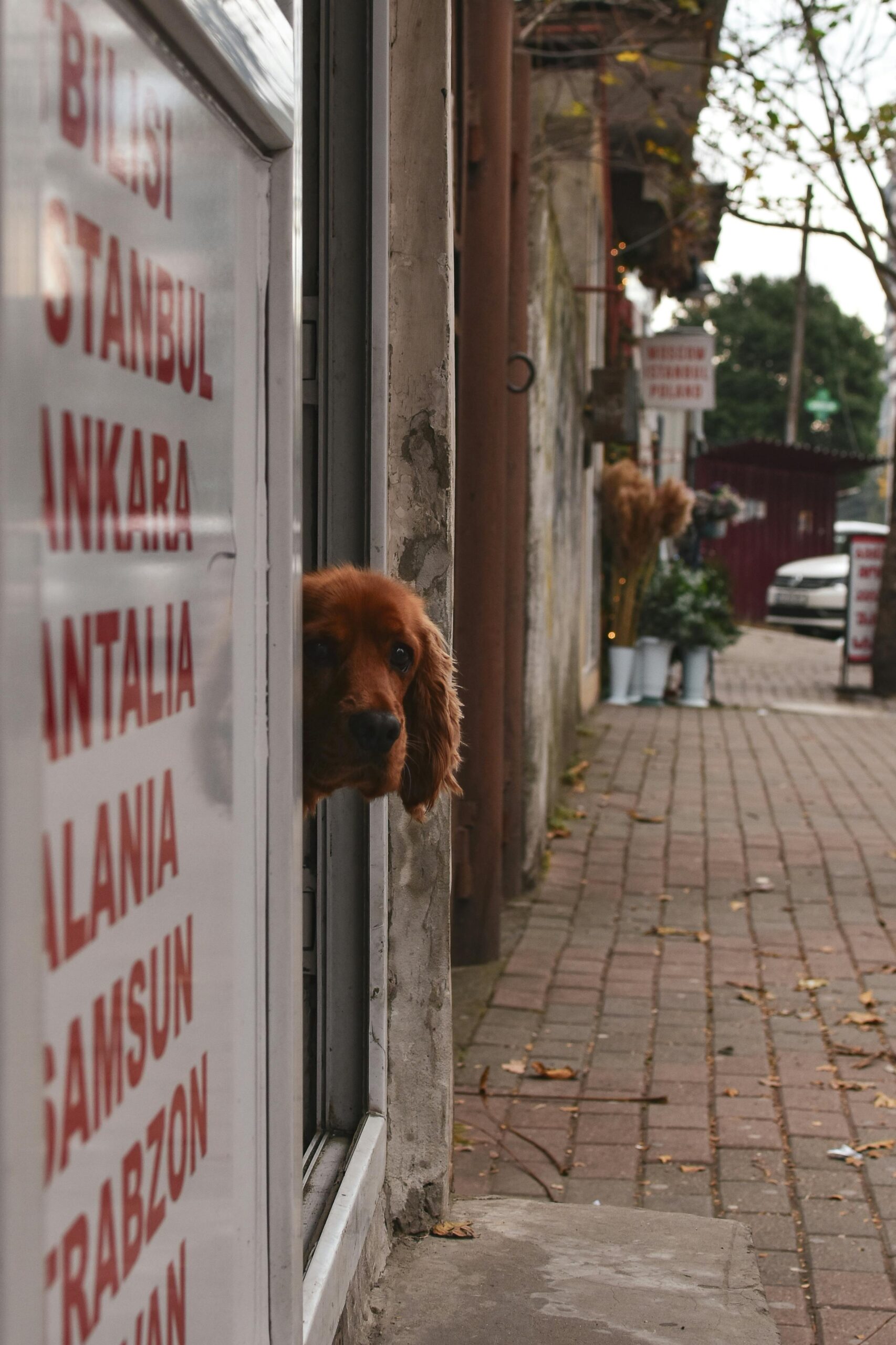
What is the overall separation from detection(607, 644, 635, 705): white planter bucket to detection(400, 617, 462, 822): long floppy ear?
10691mm

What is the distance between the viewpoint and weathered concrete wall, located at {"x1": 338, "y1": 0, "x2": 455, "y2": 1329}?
2715 mm

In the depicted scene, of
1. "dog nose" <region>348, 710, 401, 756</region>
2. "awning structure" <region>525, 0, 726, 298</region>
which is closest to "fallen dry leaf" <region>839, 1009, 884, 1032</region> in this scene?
"dog nose" <region>348, 710, 401, 756</region>

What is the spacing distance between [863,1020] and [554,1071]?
1.21 meters

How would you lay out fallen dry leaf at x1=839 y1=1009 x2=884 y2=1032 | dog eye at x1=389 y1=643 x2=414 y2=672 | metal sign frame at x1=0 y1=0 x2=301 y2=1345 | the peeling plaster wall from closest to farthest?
metal sign frame at x1=0 y1=0 x2=301 y2=1345
dog eye at x1=389 y1=643 x2=414 y2=672
fallen dry leaf at x1=839 y1=1009 x2=884 y2=1032
the peeling plaster wall

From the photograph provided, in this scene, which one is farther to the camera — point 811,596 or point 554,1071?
point 811,596

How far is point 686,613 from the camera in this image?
498 inches

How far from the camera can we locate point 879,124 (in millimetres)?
10484

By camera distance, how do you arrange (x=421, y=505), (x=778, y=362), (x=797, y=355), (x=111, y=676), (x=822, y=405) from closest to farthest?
(x=111, y=676), (x=421, y=505), (x=797, y=355), (x=822, y=405), (x=778, y=362)

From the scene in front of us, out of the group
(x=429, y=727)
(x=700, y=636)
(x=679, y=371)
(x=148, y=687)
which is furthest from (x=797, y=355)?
(x=148, y=687)

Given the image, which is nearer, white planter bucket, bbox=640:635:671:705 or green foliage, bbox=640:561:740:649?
green foliage, bbox=640:561:740:649

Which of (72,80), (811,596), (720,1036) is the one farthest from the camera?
(811,596)

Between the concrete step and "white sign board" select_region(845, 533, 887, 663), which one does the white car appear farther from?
the concrete step

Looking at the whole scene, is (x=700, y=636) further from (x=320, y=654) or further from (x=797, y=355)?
(x=797, y=355)

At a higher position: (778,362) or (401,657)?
(778,362)
